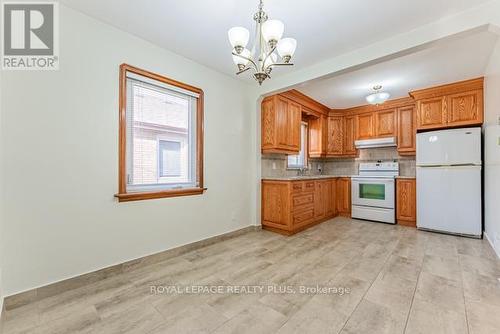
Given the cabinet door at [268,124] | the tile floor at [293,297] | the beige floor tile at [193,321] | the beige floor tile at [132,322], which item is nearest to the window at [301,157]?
the cabinet door at [268,124]

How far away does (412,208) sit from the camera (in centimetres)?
418

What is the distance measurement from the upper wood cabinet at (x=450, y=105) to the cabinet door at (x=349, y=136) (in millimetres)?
1370

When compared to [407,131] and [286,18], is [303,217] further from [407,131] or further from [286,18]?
[286,18]

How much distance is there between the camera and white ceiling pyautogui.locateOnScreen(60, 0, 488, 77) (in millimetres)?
1944

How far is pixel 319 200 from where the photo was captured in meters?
4.46

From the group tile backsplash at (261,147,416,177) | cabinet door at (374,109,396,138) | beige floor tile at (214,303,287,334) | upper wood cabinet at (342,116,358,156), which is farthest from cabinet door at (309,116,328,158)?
beige floor tile at (214,303,287,334)

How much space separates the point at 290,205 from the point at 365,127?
292 centimetres

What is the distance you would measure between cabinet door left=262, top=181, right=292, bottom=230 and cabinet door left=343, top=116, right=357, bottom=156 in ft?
8.32

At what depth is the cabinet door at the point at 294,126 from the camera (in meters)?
4.09

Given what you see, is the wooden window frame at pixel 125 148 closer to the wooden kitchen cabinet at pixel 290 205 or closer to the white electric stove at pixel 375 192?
the wooden kitchen cabinet at pixel 290 205

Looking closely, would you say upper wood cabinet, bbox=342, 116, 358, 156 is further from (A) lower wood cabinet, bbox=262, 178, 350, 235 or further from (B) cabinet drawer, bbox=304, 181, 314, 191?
(B) cabinet drawer, bbox=304, 181, 314, 191

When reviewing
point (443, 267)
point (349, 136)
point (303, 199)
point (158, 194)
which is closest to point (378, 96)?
point (349, 136)

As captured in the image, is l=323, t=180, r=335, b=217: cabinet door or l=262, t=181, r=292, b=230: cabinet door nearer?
l=262, t=181, r=292, b=230: cabinet door

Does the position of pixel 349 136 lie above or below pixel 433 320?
above
